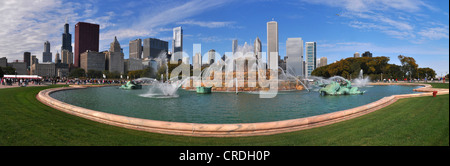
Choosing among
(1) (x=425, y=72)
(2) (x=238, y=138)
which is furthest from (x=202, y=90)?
(1) (x=425, y=72)

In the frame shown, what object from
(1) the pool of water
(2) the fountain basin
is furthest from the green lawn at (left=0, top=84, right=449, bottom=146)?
(2) the fountain basin

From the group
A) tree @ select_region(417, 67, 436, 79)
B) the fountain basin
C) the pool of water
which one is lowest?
the pool of water

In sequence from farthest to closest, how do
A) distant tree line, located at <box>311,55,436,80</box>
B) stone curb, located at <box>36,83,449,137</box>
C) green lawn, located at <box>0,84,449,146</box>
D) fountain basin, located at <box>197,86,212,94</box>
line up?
distant tree line, located at <box>311,55,436,80</box>
fountain basin, located at <box>197,86,212,94</box>
stone curb, located at <box>36,83,449,137</box>
green lawn, located at <box>0,84,449,146</box>

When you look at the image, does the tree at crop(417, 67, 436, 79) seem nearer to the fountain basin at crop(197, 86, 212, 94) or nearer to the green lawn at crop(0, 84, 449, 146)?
the fountain basin at crop(197, 86, 212, 94)

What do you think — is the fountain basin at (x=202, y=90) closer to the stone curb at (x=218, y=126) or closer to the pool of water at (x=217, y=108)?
the pool of water at (x=217, y=108)

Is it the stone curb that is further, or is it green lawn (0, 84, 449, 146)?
the stone curb

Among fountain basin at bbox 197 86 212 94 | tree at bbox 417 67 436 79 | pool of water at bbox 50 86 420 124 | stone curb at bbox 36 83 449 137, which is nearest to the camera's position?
stone curb at bbox 36 83 449 137

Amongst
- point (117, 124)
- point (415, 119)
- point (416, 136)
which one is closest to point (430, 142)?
point (416, 136)

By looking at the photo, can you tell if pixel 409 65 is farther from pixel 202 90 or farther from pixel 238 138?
pixel 238 138

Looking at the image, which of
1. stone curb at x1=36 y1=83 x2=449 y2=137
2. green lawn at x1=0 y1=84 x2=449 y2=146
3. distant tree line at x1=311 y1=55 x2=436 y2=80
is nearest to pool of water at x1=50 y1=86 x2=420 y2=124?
stone curb at x1=36 y1=83 x2=449 y2=137

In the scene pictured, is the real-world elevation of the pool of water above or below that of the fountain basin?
below

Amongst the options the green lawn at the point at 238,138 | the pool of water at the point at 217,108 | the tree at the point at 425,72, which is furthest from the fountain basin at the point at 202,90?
the tree at the point at 425,72
